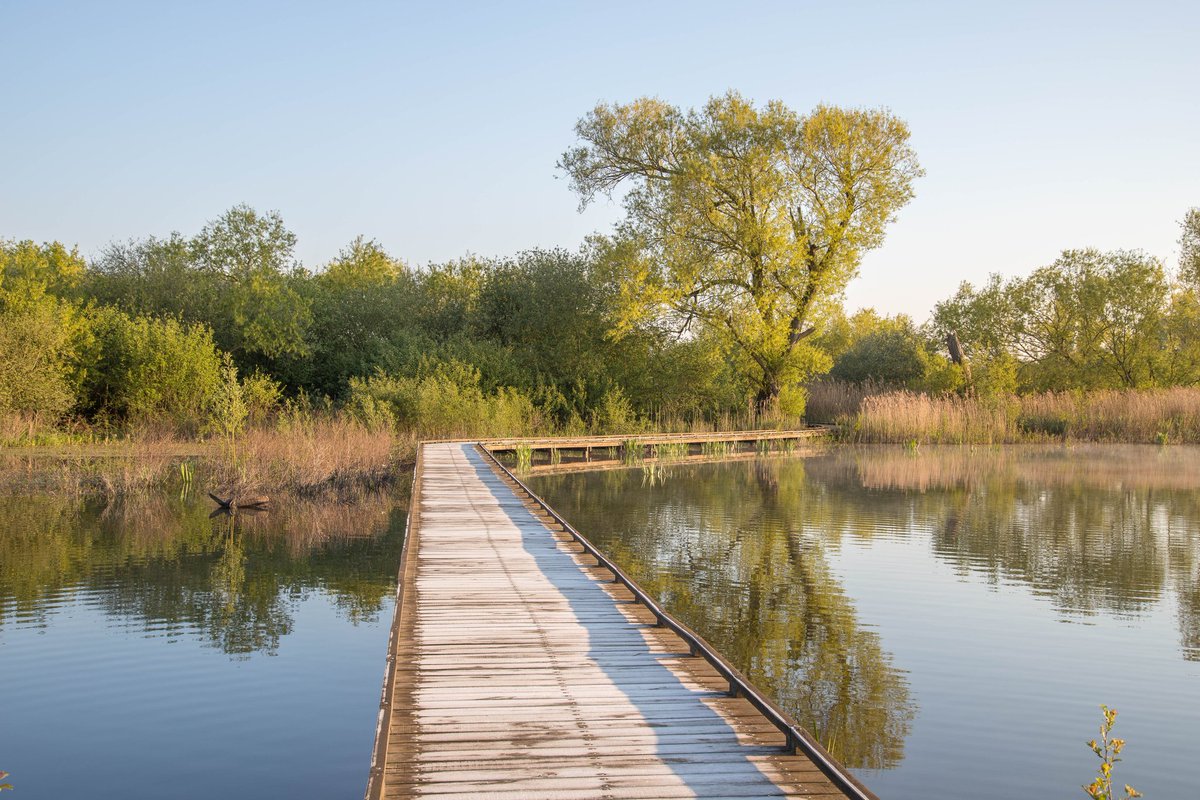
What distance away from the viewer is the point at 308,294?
3241cm

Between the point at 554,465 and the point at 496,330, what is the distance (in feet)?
28.8

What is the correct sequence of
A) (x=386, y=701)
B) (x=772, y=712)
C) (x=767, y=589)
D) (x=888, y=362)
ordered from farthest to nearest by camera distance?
(x=888, y=362) → (x=767, y=589) → (x=386, y=701) → (x=772, y=712)

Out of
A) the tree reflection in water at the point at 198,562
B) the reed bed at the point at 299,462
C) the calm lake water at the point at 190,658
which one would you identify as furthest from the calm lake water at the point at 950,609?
the reed bed at the point at 299,462

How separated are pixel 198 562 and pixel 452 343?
17040 mm

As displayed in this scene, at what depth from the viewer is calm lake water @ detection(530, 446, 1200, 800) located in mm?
5773

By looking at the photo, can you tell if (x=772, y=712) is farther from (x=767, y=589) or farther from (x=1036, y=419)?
(x=1036, y=419)

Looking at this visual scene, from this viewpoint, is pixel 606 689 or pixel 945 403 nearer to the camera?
pixel 606 689

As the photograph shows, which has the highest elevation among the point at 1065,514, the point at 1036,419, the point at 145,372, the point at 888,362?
the point at 888,362

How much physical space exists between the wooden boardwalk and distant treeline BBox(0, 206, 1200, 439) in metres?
14.3

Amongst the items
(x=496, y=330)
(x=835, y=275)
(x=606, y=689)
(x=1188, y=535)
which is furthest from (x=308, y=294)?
(x=606, y=689)

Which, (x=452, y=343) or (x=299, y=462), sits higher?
(x=452, y=343)

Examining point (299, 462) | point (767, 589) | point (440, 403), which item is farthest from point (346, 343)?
point (767, 589)

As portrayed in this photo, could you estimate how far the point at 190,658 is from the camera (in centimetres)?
773

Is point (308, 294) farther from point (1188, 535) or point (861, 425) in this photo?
point (1188, 535)
